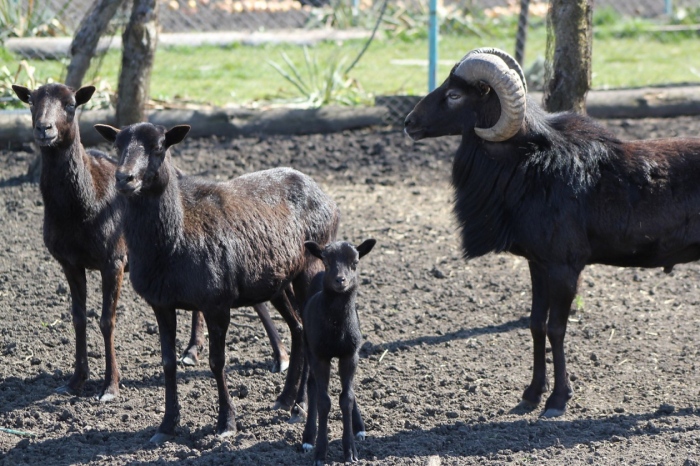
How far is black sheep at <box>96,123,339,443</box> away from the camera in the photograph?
596 cm

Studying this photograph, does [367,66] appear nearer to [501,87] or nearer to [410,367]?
[410,367]

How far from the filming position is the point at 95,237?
684 centimetres

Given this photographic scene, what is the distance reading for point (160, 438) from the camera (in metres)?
6.10

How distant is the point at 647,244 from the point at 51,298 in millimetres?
4953

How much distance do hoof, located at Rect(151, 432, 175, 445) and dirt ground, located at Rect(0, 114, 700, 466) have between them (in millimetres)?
64

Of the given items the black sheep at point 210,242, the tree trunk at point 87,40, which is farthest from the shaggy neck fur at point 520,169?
the tree trunk at point 87,40

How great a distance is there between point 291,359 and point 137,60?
5.25 metres

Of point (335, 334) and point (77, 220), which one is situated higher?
point (77, 220)

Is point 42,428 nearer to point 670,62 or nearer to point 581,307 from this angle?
point 581,307

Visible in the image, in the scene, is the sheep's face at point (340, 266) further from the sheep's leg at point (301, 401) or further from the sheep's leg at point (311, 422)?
the sheep's leg at point (301, 401)

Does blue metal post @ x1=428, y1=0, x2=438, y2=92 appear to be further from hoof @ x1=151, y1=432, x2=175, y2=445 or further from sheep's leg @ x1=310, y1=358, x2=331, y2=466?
hoof @ x1=151, y1=432, x2=175, y2=445

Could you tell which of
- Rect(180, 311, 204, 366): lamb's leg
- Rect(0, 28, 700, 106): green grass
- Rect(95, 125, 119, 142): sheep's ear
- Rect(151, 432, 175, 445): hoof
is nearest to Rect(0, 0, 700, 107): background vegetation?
Rect(0, 28, 700, 106): green grass

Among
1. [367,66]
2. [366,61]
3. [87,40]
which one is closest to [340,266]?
[87,40]

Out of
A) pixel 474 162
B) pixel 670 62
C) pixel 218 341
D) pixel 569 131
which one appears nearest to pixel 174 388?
pixel 218 341
